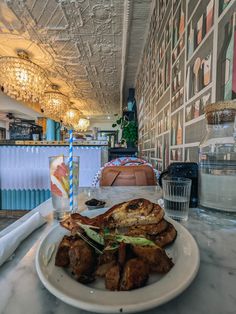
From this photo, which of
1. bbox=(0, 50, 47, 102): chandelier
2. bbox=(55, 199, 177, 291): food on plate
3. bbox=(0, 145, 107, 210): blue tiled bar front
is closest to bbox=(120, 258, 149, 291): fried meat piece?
bbox=(55, 199, 177, 291): food on plate

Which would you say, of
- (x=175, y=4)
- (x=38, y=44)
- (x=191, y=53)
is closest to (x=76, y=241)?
(x=191, y=53)

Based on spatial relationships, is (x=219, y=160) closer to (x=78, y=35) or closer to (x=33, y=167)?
(x=78, y=35)

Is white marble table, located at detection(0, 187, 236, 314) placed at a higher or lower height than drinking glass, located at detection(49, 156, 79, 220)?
lower

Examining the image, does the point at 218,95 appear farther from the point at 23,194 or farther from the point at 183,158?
the point at 23,194

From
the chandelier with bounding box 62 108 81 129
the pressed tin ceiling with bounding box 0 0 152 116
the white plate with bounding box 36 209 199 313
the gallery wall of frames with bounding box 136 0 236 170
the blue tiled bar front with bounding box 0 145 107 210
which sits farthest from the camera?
the chandelier with bounding box 62 108 81 129

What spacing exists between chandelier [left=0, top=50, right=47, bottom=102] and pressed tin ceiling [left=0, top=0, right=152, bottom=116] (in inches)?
11.7

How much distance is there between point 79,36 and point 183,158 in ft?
7.54

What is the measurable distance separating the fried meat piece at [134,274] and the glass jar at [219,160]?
44 centimetres

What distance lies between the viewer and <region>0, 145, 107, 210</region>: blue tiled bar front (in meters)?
2.77

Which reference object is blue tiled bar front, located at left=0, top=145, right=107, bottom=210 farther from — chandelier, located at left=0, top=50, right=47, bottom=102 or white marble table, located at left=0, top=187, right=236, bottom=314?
white marble table, located at left=0, top=187, right=236, bottom=314

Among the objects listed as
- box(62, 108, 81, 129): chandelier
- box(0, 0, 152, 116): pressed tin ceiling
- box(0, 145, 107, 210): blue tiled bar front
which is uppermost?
box(0, 0, 152, 116): pressed tin ceiling

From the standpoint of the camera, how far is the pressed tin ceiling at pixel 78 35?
1963mm

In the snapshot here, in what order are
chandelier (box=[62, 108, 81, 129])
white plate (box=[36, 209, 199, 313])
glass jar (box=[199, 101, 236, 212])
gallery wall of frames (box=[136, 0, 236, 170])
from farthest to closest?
chandelier (box=[62, 108, 81, 129])
gallery wall of frames (box=[136, 0, 236, 170])
glass jar (box=[199, 101, 236, 212])
white plate (box=[36, 209, 199, 313])

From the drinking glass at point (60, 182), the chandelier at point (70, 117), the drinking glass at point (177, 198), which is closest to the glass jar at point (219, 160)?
the drinking glass at point (177, 198)
